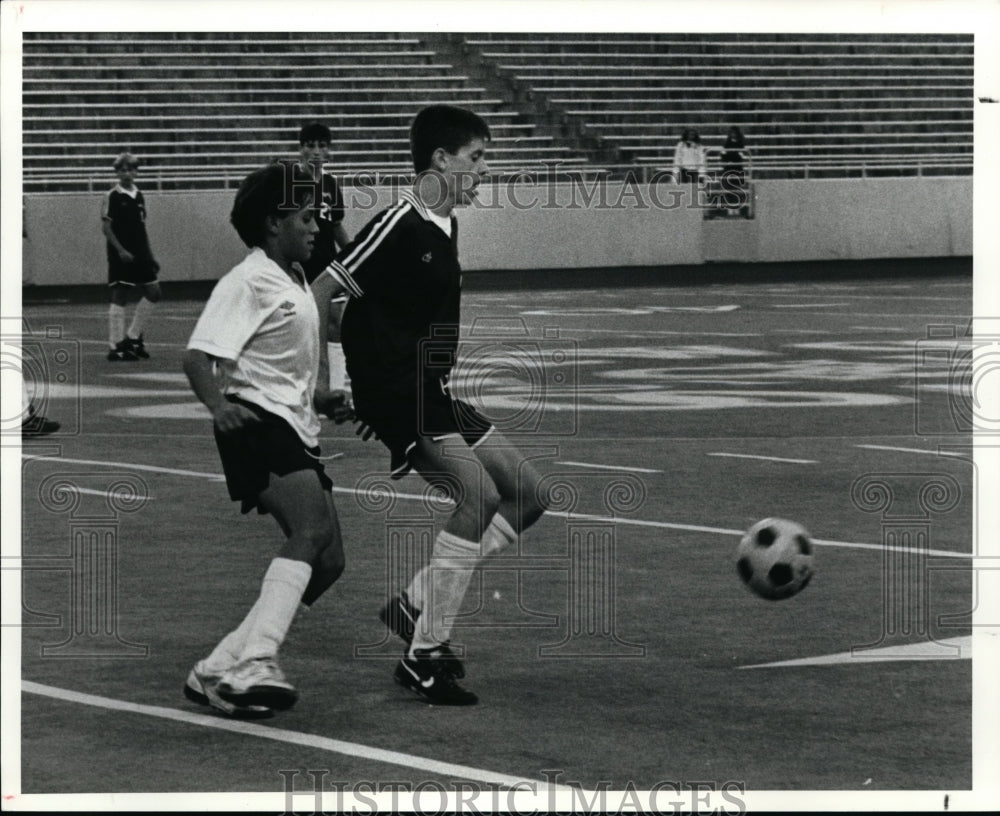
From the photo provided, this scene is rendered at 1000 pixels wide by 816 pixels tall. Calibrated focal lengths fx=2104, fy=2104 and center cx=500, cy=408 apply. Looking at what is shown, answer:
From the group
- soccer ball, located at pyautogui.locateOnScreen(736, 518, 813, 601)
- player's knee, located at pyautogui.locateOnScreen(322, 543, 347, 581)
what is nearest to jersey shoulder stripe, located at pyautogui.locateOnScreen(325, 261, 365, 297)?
player's knee, located at pyautogui.locateOnScreen(322, 543, 347, 581)

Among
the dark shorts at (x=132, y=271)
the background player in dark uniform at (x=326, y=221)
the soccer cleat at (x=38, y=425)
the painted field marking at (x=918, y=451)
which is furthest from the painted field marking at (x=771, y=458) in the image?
the dark shorts at (x=132, y=271)

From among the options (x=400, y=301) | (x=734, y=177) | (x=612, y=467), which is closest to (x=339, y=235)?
(x=612, y=467)

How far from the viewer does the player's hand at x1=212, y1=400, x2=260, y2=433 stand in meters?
6.78

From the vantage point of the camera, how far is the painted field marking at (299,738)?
6266 mm

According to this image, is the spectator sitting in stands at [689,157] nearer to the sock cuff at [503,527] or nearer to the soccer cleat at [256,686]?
the sock cuff at [503,527]

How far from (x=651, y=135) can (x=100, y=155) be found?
1029cm

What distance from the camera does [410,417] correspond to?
749cm

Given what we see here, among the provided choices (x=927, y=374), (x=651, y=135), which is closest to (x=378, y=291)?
(x=927, y=374)

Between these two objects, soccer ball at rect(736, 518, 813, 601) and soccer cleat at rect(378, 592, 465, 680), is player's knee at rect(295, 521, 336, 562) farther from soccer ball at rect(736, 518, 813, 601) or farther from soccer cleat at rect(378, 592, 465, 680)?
soccer ball at rect(736, 518, 813, 601)

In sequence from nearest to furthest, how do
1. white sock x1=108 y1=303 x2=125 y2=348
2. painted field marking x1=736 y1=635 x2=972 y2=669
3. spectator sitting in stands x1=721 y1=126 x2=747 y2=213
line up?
painted field marking x1=736 y1=635 x2=972 y2=669 → white sock x1=108 y1=303 x2=125 y2=348 → spectator sitting in stands x1=721 y1=126 x2=747 y2=213

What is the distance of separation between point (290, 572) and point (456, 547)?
70 centimetres

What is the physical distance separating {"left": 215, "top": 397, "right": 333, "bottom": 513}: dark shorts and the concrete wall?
76.1ft

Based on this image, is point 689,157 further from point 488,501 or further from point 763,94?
point 488,501

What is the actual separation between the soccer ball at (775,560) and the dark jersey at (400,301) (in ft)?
4.99
